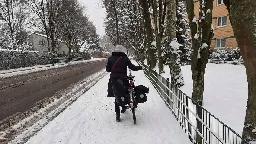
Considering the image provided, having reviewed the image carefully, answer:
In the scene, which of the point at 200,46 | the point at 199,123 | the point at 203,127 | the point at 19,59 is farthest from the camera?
the point at 19,59

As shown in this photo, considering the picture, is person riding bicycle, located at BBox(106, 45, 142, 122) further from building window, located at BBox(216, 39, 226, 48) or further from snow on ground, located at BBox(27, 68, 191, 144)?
building window, located at BBox(216, 39, 226, 48)

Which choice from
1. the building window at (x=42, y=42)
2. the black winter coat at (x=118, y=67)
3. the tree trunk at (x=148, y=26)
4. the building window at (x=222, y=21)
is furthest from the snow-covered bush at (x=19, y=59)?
the building window at (x=42, y=42)

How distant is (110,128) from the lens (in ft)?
24.4

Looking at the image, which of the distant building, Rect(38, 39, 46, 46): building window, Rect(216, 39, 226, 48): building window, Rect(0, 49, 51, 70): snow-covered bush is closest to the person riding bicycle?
Rect(0, 49, 51, 70): snow-covered bush

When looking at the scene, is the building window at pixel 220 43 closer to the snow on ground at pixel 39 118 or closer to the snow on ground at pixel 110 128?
the snow on ground at pixel 39 118

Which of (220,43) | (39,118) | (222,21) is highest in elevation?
(222,21)

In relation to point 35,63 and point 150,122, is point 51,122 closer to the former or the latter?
point 150,122

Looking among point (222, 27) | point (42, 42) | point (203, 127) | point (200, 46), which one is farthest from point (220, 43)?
point (42, 42)

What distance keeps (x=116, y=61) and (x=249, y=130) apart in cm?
488

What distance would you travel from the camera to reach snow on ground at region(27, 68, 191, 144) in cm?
646

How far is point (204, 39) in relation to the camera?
24.9 feet

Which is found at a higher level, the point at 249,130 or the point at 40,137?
the point at 249,130

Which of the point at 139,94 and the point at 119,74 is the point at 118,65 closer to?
the point at 119,74

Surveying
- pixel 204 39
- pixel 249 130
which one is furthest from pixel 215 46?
pixel 249 130
